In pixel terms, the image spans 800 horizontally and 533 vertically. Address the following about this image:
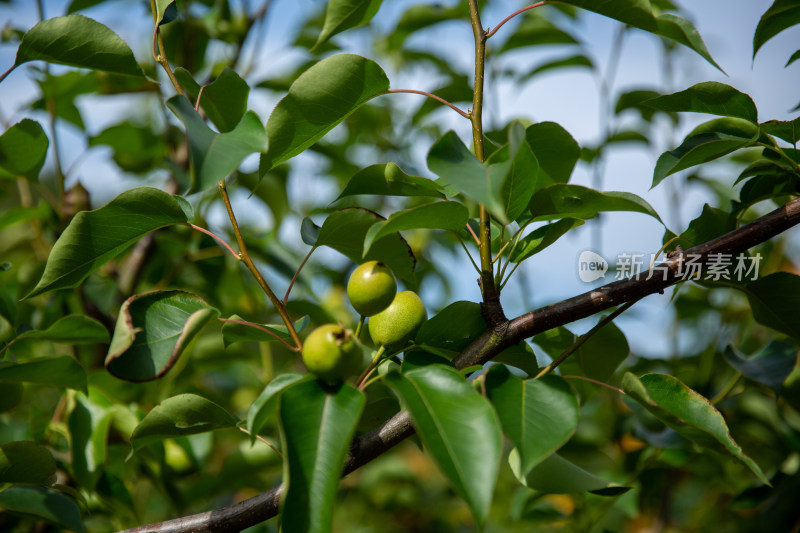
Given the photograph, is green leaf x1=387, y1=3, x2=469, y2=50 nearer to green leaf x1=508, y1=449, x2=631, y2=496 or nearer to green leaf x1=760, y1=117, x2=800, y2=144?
green leaf x1=760, y1=117, x2=800, y2=144

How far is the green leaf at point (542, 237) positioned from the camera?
752 millimetres

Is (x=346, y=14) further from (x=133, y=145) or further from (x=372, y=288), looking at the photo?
(x=133, y=145)

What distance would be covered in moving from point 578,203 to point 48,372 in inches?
30.1

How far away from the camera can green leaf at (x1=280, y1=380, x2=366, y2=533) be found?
548 millimetres

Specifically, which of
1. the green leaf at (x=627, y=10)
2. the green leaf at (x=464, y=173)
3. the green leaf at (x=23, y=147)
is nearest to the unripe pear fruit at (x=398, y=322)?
the green leaf at (x=464, y=173)

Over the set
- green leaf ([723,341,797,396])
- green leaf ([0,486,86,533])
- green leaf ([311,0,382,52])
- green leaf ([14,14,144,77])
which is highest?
green leaf ([311,0,382,52])

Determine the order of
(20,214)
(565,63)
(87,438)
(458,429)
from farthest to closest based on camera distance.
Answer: (565,63)
(20,214)
(87,438)
(458,429)

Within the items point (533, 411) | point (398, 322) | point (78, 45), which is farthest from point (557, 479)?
point (78, 45)

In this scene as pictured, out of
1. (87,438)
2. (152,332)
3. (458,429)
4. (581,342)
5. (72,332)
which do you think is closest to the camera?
(458,429)

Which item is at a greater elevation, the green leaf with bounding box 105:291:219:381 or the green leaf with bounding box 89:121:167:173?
the green leaf with bounding box 105:291:219:381

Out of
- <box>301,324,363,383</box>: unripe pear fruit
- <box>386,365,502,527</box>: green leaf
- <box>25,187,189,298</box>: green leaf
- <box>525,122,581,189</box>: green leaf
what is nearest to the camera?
<box>386,365,502,527</box>: green leaf

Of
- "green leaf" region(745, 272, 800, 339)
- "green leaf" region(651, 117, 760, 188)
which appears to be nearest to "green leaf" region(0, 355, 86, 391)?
"green leaf" region(651, 117, 760, 188)

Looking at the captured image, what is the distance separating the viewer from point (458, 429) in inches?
21.7

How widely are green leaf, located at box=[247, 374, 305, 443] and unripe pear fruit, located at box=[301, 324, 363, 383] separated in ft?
0.09
